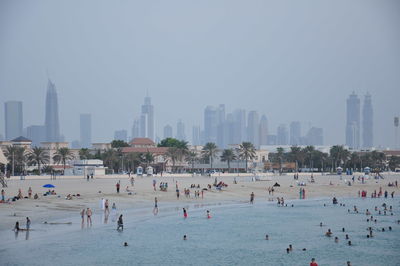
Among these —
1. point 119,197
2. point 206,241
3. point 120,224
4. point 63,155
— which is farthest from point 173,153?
point 206,241

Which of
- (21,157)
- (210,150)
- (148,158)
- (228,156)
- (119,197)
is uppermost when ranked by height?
(210,150)

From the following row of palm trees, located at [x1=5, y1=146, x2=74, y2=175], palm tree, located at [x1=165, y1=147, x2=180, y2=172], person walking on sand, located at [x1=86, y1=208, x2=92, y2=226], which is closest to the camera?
person walking on sand, located at [x1=86, y1=208, x2=92, y2=226]

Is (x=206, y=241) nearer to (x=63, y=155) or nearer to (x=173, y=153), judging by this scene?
(x=63, y=155)

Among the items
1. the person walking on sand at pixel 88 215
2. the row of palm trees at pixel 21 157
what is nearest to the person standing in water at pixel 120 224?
the person walking on sand at pixel 88 215

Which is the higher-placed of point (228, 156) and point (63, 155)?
point (63, 155)

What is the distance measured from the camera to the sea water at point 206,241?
32.6 m

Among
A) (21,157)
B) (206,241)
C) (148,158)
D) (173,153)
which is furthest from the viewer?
(173,153)

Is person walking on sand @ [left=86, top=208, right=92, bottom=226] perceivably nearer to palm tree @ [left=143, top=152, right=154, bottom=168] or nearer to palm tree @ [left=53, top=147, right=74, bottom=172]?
palm tree @ [left=53, top=147, right=74, bottom=172]

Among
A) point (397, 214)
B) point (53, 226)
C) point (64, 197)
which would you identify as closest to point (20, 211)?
point (53, 226)

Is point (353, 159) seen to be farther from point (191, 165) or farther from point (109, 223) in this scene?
point (109, 223)

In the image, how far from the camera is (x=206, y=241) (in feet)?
129

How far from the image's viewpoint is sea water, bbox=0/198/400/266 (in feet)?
107

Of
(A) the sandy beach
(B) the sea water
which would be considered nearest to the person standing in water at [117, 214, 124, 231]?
(B) the sea water

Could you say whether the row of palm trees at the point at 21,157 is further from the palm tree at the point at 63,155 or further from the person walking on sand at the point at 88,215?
the person walking on sand at the point at 88,215
